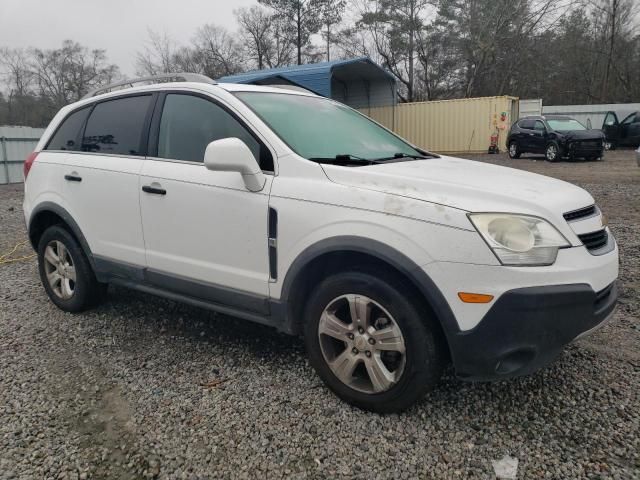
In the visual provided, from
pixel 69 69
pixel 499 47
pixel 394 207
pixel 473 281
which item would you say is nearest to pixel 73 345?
pixel 394 207

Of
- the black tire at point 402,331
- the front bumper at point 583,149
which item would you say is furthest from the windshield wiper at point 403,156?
the front bumper at point 583,149

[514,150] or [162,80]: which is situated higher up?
[162,80]

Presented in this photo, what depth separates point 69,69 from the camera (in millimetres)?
46156

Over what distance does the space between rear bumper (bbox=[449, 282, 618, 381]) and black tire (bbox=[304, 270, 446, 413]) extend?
0.41 ft

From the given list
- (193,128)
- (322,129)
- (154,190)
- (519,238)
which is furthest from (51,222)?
(519,238)

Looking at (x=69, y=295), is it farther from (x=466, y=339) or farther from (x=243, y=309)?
(x=466, y=339)

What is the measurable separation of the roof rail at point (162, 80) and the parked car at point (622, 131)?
21.8 metres

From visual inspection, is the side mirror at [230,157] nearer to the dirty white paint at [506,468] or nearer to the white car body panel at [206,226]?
the white car body panel at [206,226]

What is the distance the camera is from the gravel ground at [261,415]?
2236mm

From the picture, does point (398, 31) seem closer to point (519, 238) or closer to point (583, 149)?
point (583, 149)

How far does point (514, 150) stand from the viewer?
18281mm

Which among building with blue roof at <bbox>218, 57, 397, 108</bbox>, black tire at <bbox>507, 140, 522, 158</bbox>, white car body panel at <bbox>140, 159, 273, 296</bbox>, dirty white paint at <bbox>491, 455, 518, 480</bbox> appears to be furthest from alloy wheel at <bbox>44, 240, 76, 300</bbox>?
black tire at <bbox>507, 140, 522, 158</bbox>

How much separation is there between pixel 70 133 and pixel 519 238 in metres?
3.65

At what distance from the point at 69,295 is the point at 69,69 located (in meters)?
50.1
